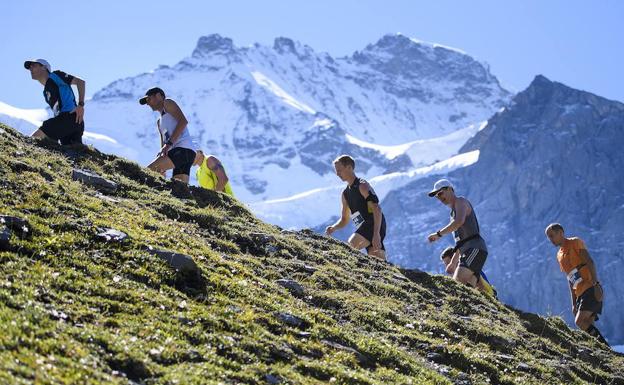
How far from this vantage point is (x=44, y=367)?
7.34m

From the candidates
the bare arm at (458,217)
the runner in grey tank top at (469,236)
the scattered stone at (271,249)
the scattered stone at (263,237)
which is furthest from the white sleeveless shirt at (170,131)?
the runner in grey tank top at (469,236)

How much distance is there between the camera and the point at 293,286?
42.3 ft

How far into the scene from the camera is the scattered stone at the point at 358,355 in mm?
10344

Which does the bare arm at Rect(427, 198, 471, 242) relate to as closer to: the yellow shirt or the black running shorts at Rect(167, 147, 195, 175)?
the yellow shirt

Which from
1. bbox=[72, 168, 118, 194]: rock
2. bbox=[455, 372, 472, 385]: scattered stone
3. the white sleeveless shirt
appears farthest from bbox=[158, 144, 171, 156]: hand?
bbox=[455, 372, 472, 385]: scattered stone

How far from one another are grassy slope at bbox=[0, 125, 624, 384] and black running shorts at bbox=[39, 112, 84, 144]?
2.89 ft

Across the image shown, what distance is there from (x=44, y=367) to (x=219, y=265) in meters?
5.33

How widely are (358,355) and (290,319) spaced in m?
1.11

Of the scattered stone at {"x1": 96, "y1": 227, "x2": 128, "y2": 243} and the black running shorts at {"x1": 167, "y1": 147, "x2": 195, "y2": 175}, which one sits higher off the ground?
the black running shorts at {"x1": 167, "y1": 147, "x2": 195, "y2": 175}

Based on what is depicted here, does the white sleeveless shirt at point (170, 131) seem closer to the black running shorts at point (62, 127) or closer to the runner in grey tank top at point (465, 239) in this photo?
the black running shorts at point (62, 127)

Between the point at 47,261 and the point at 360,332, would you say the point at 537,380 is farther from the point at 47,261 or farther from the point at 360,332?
the point at 47,261

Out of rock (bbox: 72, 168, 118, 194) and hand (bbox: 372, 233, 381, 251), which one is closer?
rock (bbox: 72, 168, 118, 194)

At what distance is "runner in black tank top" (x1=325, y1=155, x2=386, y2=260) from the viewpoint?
18531 millimetres

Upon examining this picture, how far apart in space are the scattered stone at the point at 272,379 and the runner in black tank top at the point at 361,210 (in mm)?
9746
